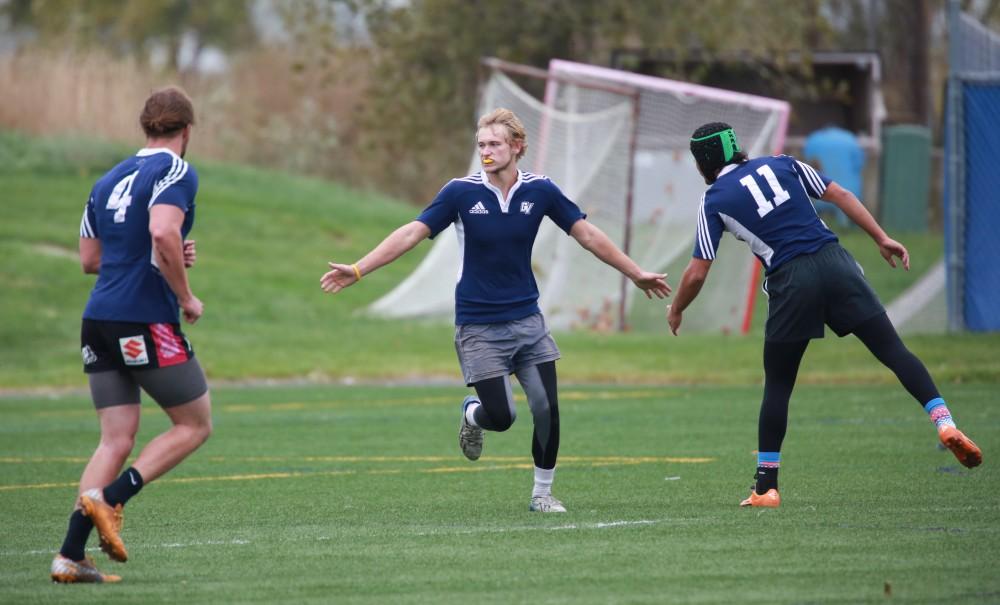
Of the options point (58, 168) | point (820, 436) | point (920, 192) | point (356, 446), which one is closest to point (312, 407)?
point (356, 446)

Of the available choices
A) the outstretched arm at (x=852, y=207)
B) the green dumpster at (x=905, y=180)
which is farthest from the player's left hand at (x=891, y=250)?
the green dumpster at (x=905, y=180)

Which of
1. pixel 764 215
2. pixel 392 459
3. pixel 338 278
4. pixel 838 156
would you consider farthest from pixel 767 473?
pixel 838 156

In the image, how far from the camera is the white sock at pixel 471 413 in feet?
29.3

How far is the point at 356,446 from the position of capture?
12875mm

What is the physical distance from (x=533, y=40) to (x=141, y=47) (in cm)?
3114

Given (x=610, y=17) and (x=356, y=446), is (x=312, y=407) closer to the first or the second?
(x=356, y=446)

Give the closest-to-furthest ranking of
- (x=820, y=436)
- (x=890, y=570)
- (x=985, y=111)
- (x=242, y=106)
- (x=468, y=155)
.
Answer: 1. (x=890, y=570)
2. (x=820, y=436)
3. (x=985, y=111)
4. (x=468, y=155)
5. (x=242, y=106)

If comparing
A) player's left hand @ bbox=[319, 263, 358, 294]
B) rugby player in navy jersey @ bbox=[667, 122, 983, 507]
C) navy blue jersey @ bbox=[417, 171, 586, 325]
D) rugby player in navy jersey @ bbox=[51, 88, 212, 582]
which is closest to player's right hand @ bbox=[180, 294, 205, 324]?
rugby player in navy jersey @ bbox=[51, 88, 212, 582]

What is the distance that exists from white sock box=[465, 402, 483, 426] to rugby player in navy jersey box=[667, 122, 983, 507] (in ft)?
4.61

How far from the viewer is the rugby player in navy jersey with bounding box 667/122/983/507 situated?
27.8 feet

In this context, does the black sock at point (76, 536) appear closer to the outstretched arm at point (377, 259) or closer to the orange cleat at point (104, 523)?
the orange cleat at point (104, 523)

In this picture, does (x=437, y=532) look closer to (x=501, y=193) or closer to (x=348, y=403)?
(x=501, y=193)

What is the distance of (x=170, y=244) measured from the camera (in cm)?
659

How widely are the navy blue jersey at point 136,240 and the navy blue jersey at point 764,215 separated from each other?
306 cm
